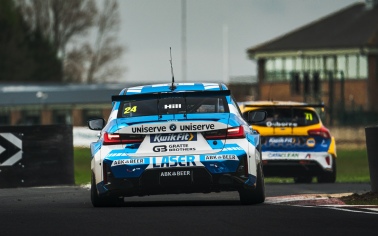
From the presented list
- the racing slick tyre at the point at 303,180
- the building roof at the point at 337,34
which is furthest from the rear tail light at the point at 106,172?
the building roof at the point at 337,34

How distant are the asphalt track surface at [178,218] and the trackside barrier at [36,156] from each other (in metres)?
4.98

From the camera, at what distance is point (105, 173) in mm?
16641

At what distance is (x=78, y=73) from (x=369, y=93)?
3442 centimetres

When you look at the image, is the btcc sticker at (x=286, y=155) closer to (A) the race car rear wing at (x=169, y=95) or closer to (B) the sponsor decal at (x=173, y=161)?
(A) the race car rear wing at (x=169, y=95)

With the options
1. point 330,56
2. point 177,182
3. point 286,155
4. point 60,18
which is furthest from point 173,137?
point 60,18

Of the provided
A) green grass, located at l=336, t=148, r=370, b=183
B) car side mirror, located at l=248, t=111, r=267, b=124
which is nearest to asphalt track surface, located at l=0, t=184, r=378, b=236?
car side mirror, located at l=248, t=111, r=267, b=124

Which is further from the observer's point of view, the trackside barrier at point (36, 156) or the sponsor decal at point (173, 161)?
the trackside barrier at point (36, 156)

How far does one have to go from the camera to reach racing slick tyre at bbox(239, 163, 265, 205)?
16.9 metres

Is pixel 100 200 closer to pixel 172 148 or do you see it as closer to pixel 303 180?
pixel 172 148

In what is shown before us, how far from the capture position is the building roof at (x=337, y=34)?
91.5 meters

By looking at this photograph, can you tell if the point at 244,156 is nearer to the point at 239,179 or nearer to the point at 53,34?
the point at 239,179

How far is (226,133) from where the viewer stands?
1650 cm

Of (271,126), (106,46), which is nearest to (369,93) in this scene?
(106,46)

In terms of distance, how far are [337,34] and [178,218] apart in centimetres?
8020
